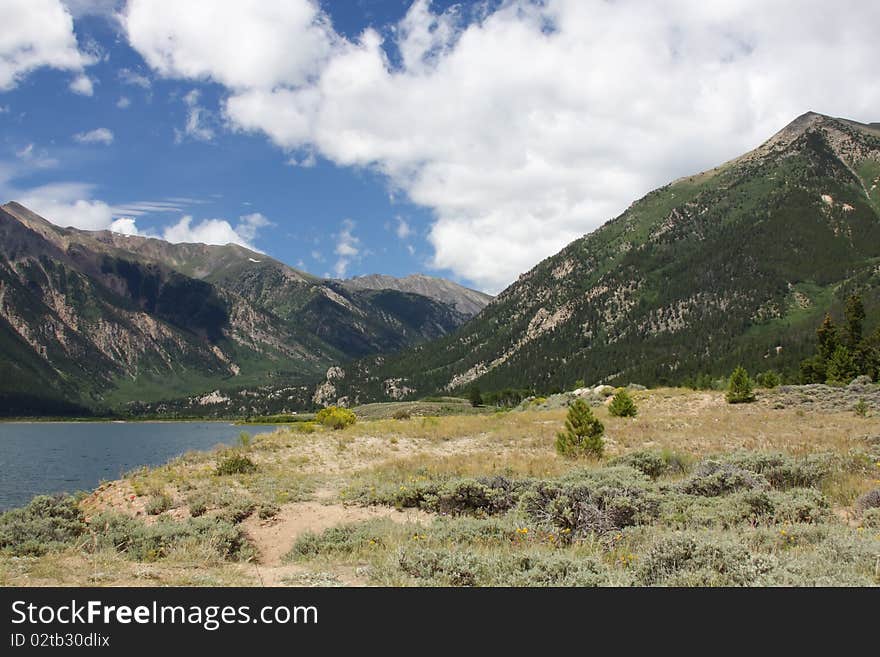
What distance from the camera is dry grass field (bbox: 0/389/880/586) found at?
7.92 metres

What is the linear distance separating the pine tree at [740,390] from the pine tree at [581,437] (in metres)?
25.6

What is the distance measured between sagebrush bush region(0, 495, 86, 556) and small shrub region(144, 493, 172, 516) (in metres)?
1.87

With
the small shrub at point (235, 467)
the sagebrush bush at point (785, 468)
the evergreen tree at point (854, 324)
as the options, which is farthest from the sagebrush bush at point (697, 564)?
the evergreen tree at point (854, 324)

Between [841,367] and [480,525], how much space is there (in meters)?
73.0

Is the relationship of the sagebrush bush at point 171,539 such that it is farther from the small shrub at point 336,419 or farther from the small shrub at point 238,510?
the small shrub at point 336,419

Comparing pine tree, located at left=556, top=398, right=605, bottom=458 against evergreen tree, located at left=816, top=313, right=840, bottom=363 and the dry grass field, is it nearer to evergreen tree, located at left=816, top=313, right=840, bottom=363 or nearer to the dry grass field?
the dry grass field

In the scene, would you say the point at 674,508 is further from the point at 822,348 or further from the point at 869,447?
the point at 822,348

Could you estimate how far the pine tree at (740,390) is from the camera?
45.2 m

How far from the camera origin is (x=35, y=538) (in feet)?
40.0

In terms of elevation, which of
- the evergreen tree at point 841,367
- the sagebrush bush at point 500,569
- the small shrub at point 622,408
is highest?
the evergreen tree at point 841,367
